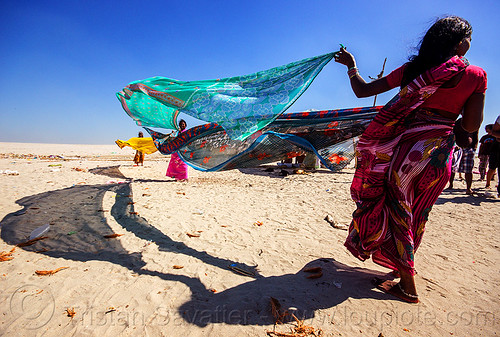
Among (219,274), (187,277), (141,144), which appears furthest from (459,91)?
(141,144)

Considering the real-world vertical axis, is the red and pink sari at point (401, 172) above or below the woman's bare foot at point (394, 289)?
above

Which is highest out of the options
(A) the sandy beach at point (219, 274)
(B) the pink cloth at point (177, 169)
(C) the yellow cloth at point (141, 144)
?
(C) the yellow cloth at point (141, 144)

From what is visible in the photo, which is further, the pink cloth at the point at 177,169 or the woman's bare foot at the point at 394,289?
the pink cloth at the point at 177,169

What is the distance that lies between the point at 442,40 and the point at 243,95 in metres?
1.96

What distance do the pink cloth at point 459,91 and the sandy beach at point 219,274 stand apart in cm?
154

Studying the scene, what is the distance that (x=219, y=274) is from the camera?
2.29 metres

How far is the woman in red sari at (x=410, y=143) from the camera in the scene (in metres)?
1.60

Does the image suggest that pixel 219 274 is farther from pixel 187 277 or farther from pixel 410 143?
pixel 410 143

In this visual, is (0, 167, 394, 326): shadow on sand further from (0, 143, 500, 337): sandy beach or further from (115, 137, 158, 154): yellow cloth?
(115, 137, 158, 154): yellow cloth

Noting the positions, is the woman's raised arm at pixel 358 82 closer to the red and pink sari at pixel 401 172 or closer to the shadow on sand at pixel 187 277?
the red and pink sari at pixel 401 172

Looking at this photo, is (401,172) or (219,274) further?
(219,274)

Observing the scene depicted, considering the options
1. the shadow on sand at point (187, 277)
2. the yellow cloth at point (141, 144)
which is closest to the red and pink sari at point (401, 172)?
the shadow on sand at point (187, 277)

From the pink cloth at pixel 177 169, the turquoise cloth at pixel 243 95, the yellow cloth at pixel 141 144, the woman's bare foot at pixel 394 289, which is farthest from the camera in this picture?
the yellow cloth at pixel 141 144

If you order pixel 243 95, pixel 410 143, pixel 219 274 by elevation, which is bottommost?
pixel 219 274
